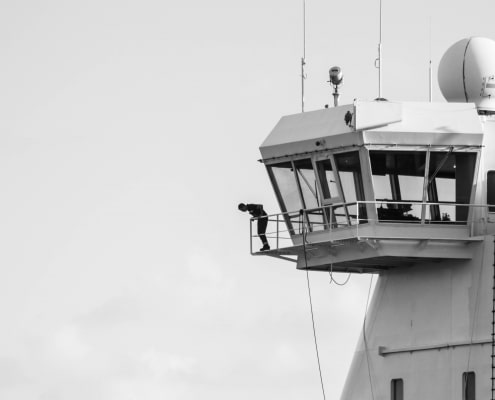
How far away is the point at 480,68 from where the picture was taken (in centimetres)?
4425

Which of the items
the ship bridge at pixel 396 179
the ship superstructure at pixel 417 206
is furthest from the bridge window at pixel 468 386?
the ship bridge at pixel 396 179

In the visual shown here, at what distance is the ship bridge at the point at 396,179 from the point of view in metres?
42.6

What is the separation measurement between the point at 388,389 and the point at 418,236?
15.3 ft

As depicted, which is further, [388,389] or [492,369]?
[388,389]

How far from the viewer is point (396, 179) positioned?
142 feet

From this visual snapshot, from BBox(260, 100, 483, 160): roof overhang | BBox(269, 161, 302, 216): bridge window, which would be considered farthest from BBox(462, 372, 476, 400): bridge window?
BBox(269, 161, 302, 216): bridge window

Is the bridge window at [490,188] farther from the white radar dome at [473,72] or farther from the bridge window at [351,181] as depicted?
the bridge window at [351,181]

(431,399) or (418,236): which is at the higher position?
(418,236)

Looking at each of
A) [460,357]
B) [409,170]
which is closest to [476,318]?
[460,357]

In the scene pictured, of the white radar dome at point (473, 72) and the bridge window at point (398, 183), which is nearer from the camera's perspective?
the bridge window at point (398, 183)

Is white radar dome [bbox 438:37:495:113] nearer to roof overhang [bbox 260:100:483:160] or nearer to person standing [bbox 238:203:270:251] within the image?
roof overhang [bbox 260:100:483:160]

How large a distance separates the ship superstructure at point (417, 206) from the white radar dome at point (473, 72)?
2 centimetres

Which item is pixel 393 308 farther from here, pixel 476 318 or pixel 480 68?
pixel 480 68

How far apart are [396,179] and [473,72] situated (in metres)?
3.52
